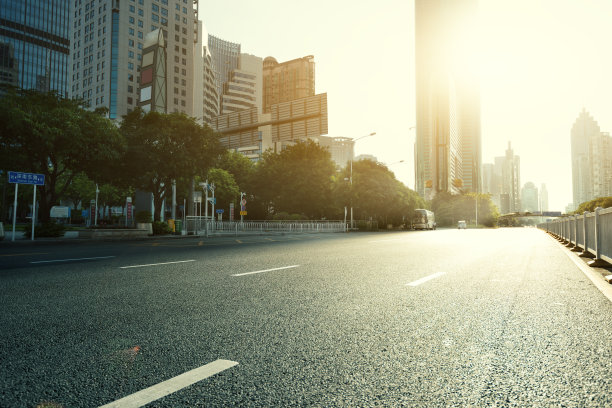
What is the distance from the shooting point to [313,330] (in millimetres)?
3334

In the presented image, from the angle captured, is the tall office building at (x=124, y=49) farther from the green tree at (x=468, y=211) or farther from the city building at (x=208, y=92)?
the green tree at (x=468, y=211)

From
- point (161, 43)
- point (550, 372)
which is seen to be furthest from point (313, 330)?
point (161, 43)

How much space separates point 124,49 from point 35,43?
38024 mm

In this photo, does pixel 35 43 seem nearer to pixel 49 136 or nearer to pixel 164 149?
pixel 164 149

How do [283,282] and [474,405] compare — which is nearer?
[474,405]

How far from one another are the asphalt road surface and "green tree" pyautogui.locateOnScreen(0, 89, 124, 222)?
17678mm

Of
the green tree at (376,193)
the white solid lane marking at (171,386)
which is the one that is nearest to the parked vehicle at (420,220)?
the green tree at (376,193)

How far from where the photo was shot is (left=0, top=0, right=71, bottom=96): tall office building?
358 ft

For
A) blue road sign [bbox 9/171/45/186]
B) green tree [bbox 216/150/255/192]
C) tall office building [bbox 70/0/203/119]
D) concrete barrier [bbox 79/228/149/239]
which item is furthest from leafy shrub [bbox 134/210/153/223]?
tall office building [bbox 70/0/203/119]

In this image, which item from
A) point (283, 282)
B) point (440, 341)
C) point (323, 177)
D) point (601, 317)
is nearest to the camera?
point (440, 341)

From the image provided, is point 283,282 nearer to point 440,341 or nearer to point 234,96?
point 440,341

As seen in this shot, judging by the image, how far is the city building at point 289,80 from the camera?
137375 millimetres

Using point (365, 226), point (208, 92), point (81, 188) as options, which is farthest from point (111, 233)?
point (208, 92)

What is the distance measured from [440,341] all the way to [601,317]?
6.91ft
